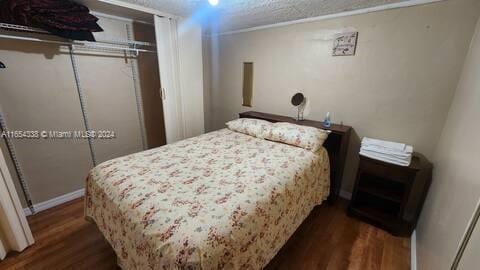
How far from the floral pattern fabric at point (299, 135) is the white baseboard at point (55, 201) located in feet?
7.61

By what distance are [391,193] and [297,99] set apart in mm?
→ 1387

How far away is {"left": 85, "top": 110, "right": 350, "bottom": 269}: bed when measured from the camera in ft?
2.93

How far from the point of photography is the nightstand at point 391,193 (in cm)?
174

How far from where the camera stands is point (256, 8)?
6.61 feet

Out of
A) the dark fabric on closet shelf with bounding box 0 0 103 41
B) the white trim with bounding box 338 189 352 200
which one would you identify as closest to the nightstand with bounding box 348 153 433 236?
the white trim with bounding box 338 189 352 200

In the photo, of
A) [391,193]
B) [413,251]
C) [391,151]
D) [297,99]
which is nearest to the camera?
[413,251]

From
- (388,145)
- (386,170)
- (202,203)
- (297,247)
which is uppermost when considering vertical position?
(388,145)

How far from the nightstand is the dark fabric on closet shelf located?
9.65ft

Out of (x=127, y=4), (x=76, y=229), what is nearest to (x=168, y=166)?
(x=76, y=229)

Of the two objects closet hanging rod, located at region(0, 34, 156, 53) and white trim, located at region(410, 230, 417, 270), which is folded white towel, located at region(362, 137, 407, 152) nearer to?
white trim, located at region(410, 230, 417, 270)

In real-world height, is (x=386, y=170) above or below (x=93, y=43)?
below

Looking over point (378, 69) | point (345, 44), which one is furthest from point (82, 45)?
point (378, 69)

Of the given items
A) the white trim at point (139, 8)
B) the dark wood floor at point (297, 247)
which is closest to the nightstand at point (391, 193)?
the dark wood floor at point (297, 247)

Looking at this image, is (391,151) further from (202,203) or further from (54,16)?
(54,16)
